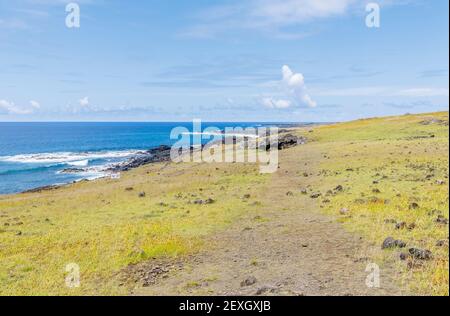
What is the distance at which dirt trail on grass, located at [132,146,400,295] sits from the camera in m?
13.5

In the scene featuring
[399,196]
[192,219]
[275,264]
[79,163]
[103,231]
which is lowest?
[79,163]

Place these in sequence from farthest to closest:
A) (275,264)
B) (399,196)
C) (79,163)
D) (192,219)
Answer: (79,163)
(192,219)
(399,196)
(275,264)

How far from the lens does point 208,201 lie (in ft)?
109

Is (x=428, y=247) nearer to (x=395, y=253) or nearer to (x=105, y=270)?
(x=395, y=253)

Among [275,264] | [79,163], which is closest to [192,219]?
[275,264]

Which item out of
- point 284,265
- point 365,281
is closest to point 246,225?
point 284,265

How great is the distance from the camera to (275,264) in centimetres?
1642

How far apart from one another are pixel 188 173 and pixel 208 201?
25074 mm

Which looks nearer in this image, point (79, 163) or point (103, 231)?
point (103, 231)

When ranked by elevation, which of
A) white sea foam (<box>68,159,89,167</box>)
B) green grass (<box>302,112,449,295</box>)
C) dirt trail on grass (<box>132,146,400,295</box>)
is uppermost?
green grass (<box>302,112,449,295</box>)

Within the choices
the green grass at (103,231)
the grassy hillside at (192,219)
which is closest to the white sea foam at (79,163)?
the grassy hillside at (192,219)

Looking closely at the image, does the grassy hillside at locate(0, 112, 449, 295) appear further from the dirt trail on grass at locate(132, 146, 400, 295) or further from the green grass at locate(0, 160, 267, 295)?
the dirt trail on grass at locate(132, 146, 400, 295)

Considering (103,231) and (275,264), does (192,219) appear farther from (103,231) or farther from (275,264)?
(275,264)

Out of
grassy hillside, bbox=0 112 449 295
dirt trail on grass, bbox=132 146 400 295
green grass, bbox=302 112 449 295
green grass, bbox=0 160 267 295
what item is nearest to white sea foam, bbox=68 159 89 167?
grassy hillside, bbox=0 112 449 295
